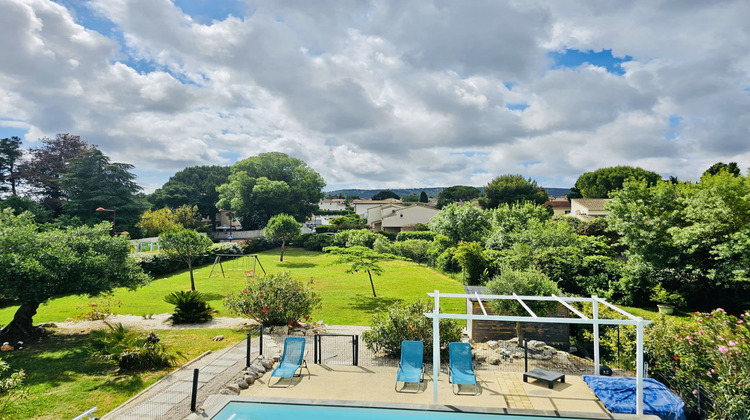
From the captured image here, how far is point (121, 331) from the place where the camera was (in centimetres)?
1093

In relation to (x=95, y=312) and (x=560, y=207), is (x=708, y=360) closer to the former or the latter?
(x=95, y=312)

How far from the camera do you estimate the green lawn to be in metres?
17.4

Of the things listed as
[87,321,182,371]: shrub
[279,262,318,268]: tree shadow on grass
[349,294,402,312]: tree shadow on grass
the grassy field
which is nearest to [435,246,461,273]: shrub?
[349,294,402,312]: tree shadow on grass

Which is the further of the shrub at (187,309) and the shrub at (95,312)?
the shrub at (95,312)

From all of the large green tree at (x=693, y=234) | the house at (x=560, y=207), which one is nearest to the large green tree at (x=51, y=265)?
the large green tree at (x=693, y=234)

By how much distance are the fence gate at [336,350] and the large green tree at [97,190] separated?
129 ft

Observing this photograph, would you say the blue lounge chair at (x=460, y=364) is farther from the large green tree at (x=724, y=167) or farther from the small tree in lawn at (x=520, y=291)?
the large green tree at (x=724, y=167)

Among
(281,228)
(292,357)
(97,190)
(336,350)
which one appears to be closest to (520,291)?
(336,350)

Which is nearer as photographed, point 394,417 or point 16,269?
point 394,417

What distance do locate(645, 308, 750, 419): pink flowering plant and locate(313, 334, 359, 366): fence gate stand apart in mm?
7768

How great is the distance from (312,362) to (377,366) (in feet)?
6.25

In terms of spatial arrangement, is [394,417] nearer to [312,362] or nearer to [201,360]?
[312,362]

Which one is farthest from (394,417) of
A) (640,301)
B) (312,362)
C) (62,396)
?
(640,301)

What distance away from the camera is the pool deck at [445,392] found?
7961 mm
